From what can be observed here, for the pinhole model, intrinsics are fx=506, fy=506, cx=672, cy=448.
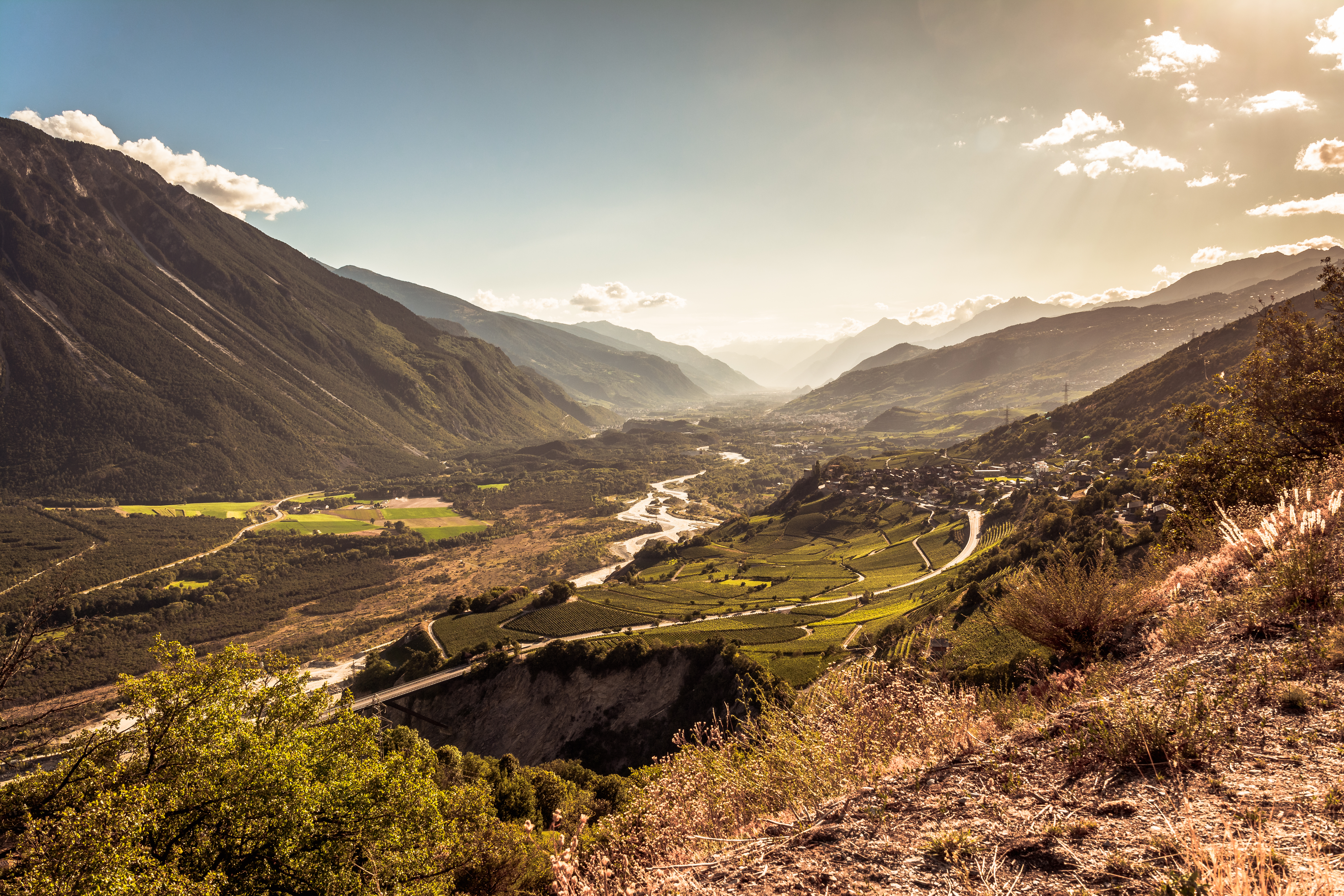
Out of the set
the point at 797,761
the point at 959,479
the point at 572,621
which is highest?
the point at 797,761

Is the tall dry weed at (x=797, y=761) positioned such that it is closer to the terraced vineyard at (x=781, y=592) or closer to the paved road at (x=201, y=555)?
the terraced vineyard at (x=781, y=592)

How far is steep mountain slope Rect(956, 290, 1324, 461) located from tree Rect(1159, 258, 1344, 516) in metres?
109

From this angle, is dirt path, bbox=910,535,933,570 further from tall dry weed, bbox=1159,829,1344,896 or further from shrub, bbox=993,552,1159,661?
tall dry weed, bbox=1159,829,1344,896

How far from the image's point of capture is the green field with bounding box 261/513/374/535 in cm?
15700

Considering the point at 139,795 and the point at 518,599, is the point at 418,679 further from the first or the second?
the point at 139,795

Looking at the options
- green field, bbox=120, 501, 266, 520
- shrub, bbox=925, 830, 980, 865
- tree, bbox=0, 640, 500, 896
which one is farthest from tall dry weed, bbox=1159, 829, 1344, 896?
green field, bbox=120, 501, 266, 520

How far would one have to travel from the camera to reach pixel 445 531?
165 metres

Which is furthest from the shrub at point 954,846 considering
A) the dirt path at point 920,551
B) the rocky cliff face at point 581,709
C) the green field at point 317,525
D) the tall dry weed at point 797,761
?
the green field at point 317,525

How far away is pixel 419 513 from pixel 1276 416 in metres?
205

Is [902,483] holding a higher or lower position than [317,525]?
higher

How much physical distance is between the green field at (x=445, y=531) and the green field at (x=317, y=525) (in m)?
17.8

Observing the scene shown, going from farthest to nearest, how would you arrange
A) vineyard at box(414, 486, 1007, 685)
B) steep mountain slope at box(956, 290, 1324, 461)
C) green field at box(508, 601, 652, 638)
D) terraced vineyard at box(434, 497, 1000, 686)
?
steep mountain slope at box(956, 290, 1324, 461)
green field at box(508, 601, 652, 638)
vineyard at box(414, 486, 1007, 685)
terraced vineyard at box(434, 497, 1000, 686)

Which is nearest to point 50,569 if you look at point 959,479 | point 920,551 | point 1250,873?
point 1250,873

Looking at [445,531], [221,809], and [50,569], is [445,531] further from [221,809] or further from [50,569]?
[221,809]
